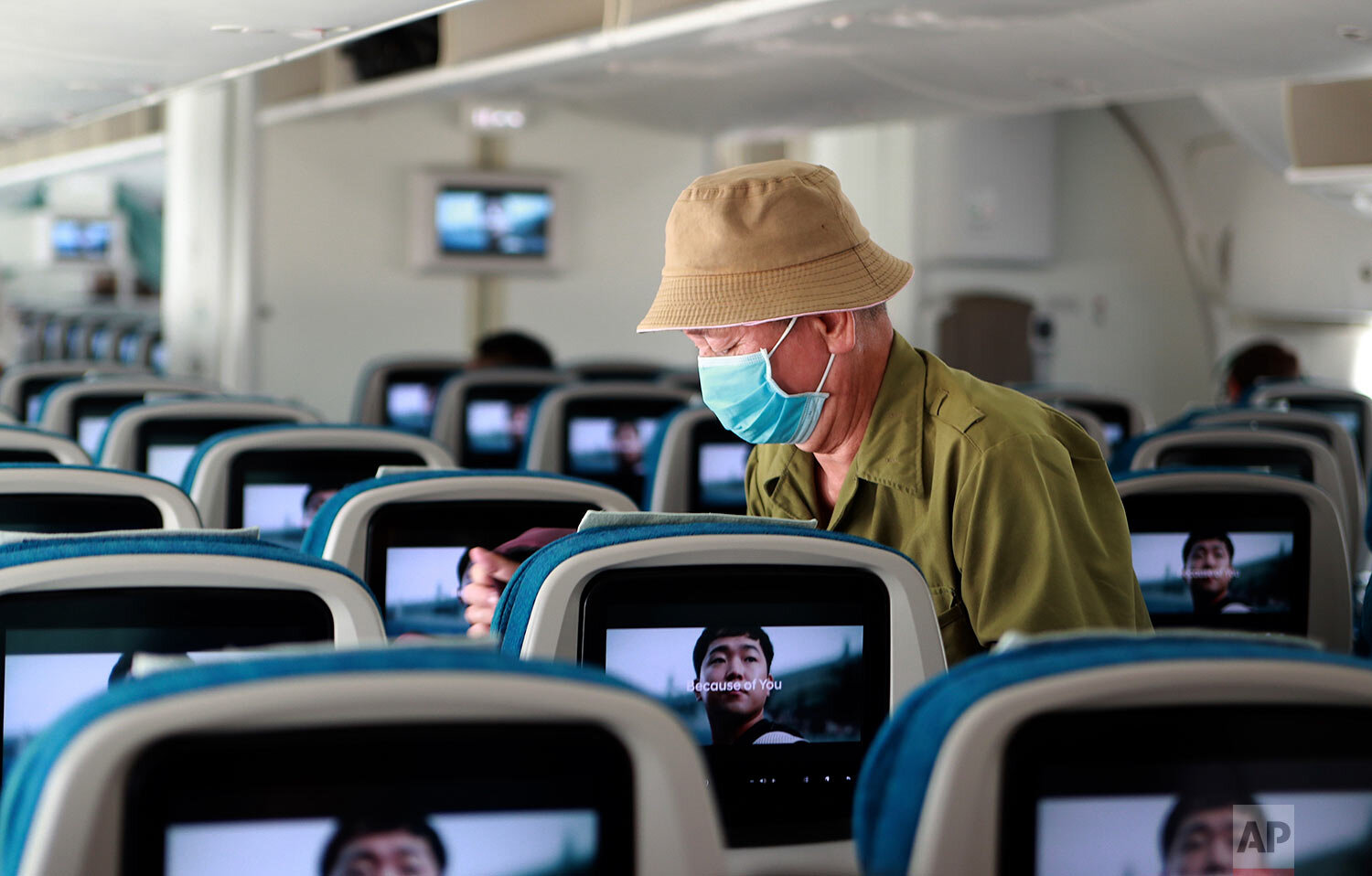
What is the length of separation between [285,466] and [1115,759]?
10.5ft

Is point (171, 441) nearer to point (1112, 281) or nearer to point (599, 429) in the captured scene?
point (599, 429)

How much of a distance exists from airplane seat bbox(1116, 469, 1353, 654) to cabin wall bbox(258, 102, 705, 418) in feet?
35.2

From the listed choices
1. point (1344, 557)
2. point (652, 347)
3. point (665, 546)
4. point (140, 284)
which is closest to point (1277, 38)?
point (1344, 557)

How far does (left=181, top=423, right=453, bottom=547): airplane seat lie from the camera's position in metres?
4.10

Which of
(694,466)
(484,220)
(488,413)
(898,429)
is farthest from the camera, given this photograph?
(484,220)

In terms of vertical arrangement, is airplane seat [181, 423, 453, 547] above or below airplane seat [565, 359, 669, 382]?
below

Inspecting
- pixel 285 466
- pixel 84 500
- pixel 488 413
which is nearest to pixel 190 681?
pixel 84 500

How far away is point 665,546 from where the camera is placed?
7.30ft

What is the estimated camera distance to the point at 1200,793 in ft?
4.86

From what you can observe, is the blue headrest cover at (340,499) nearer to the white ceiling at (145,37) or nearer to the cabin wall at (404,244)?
the white ceiling at (145,37)

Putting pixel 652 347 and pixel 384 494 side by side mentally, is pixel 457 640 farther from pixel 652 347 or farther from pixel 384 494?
pixel 652 347

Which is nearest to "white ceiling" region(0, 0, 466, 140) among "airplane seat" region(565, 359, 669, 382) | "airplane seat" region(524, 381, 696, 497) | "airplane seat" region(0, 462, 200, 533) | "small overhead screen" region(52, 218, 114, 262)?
"airplane seat" region(524, 381, 696, 497)

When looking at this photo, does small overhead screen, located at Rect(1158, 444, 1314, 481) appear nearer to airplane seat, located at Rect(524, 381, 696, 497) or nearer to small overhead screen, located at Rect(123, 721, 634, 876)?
airplane seat, located at Rect(524, 381, 696, 497)

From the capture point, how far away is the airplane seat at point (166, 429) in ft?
16.7
